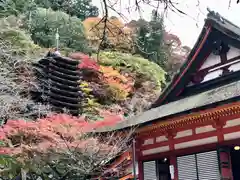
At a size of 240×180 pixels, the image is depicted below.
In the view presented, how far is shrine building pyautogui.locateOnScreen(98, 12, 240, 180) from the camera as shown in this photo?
24.2 ft

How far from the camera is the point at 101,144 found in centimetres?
1245

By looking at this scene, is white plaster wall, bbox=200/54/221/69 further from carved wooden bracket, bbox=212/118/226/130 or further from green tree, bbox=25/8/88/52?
green tree, bbox=25/8/88/52

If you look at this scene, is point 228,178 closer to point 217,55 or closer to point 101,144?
point 217,55

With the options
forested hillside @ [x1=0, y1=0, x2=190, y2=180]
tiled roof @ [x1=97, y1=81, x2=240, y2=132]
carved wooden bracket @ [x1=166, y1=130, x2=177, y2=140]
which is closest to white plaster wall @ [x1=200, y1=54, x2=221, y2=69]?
tiled roof @ [x1=97, y1=81, x2=240, y2=132]

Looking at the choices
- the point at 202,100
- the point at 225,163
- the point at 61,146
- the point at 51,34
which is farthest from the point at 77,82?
the point at 225,163

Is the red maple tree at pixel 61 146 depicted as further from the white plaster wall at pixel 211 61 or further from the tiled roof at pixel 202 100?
the white plaster wall at pixel 211 61

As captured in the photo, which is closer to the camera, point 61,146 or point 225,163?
point 225,163

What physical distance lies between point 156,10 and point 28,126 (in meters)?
12.2

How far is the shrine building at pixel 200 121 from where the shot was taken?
7383 millimetres

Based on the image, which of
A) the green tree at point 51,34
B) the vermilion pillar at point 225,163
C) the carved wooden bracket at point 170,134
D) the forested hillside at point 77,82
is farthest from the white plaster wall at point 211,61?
the green tree at point 51,34

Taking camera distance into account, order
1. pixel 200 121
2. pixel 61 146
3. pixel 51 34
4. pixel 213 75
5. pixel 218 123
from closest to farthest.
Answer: pixel 218 123 < pixel 200 121 < pixel 213 75 < pixel 61 146 < pixel 51 34

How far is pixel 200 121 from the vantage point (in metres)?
7.81

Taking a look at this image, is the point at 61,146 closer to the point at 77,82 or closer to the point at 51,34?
the point at 77,82

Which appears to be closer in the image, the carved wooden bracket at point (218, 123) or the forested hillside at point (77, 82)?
the forested hillside at point (77, 82)
